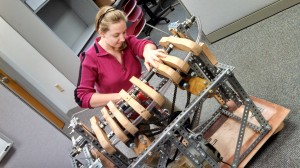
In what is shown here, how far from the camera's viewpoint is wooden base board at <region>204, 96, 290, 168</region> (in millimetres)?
2031

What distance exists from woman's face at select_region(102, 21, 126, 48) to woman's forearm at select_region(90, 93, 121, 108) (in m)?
0.32

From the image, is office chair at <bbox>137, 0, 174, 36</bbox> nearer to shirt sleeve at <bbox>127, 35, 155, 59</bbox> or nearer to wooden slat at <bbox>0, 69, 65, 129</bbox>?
wooden slat at <bbox>0, 69, 65, 129</bbox>

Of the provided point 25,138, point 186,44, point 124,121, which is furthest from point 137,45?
point 25,138

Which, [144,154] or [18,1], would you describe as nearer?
[144,154]

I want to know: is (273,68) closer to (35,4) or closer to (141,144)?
(141,144)

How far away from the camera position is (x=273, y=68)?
266 cm

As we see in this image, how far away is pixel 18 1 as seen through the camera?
12.1 ft

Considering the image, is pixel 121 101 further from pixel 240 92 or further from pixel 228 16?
pixel 228 16

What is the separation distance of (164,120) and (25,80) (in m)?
2.26

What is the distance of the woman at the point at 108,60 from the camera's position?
1893 millimetres

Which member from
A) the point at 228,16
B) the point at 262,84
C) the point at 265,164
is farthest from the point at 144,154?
the point at 228,16

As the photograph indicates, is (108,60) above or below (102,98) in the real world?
above

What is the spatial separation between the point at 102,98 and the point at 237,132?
982mm

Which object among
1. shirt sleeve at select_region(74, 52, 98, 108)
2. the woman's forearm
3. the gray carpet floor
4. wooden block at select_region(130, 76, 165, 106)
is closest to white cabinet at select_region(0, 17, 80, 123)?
the gray carpet floor
